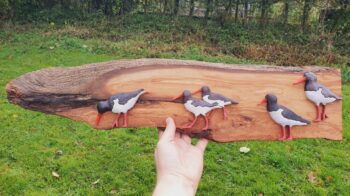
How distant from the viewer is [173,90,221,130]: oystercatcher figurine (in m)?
2.80

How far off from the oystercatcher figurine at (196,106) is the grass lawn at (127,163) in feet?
6.47

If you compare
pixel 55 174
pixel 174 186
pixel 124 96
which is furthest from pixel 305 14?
pixel 174 186

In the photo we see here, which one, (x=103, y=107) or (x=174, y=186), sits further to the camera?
(x=103, y=107)

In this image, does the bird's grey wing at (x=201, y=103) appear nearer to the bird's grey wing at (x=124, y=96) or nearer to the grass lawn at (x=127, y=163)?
the bird's grey wing at (x=124, y=96)

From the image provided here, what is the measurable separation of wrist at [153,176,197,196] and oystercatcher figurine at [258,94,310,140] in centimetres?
75

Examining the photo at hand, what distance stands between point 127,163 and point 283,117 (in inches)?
106

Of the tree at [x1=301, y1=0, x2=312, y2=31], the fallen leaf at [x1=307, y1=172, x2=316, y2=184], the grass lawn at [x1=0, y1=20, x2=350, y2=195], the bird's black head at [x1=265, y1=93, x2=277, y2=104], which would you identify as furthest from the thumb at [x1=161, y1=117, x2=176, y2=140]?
the tree at [x1=301, y1=0, x2=312, y2=31]

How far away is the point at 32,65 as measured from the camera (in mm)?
8688

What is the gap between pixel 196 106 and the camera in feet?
9.18

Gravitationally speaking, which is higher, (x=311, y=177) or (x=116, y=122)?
(x=116, y=122)

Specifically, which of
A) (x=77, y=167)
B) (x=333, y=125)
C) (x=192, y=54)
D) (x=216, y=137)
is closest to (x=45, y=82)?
(x=216, y=137)

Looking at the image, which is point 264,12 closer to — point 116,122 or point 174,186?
point 116,122

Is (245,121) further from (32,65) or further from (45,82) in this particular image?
(32,65)

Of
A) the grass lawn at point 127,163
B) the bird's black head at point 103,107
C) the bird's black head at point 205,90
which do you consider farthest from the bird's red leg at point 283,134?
the grass lawn at point 127,163
